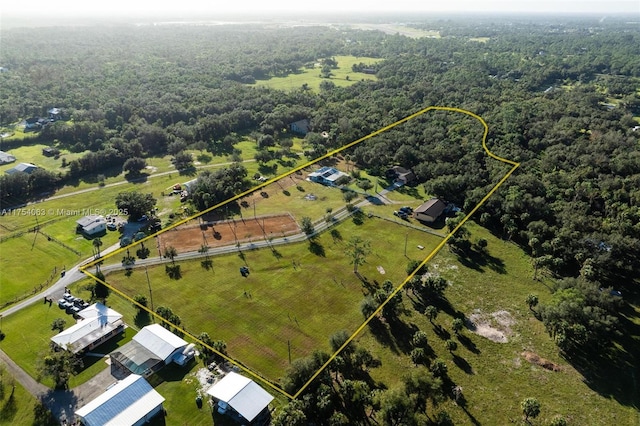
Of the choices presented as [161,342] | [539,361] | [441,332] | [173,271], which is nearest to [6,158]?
[173,271]

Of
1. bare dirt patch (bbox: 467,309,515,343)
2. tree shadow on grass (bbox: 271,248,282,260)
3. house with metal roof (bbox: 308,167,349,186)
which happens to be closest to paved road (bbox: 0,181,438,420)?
tree shadow on grass (bbox: 271,248,282,260)

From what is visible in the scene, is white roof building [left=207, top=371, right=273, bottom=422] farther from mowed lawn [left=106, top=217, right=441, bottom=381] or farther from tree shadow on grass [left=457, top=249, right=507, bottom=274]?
tree shadow on grass [left=457, top=249, right=507, bottom=274]

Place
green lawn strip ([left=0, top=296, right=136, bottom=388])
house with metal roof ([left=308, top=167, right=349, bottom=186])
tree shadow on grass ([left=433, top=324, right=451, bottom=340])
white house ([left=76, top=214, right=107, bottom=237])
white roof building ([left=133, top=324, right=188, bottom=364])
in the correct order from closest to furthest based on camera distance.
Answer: green lawn strip ([left=0, top=296, right=136, bottom=388]), white roof building ([left=133, top=324, right=188, bottom=364]), tree shadow on grass ([left=433, top=324, right=451, bottom=340]), white house ([left=76, top=214, right=107, bottom=237]), house with metal roof ([left=308, top=167, right=349, bottom=186])

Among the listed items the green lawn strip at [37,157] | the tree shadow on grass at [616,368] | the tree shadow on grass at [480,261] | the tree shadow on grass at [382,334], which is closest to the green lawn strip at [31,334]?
the tree shadow on grass at [382,334]

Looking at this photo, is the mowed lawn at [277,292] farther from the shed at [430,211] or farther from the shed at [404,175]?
the shed at [404,175]

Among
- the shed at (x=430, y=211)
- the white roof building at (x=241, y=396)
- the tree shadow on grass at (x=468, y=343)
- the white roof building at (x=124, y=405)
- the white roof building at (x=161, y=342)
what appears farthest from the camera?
the shed at (x=430, y=211)

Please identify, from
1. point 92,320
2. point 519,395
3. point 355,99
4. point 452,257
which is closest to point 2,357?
point 92,320
